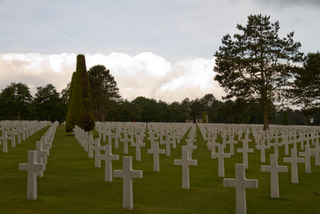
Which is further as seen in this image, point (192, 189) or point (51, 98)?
point (51, 98)

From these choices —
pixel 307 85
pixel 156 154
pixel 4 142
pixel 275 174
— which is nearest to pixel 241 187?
pixel 275 174

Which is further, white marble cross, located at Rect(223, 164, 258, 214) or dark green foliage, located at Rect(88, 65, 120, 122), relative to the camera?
dark green foliage, located at Rect(88, 65, 120, 122)

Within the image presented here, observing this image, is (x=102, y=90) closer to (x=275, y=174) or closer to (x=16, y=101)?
(x=16, y=101)

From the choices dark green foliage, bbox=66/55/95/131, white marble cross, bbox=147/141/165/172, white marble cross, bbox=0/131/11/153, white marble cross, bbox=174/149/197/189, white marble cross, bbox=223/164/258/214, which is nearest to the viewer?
white marble cross, bbox=223/164/258/214

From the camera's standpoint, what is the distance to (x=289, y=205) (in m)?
5.69

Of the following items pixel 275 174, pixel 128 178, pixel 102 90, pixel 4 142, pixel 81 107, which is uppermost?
pixel 102 90

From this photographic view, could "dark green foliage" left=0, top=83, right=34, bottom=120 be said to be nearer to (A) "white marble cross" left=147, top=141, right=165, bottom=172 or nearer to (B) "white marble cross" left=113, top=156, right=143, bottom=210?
(A) "white marble cross" left=147, top=141, right=165, bottom=172

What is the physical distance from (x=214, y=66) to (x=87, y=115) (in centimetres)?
1516

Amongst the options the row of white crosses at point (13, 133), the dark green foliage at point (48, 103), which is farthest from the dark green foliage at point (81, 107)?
the dark green foliage at point (48, 103)

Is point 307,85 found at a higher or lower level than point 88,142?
higher

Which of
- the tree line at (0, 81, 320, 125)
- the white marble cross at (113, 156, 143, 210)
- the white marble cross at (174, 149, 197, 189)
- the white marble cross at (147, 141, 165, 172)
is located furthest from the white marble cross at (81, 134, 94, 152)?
the tree line at (0, 81, 320, 125)

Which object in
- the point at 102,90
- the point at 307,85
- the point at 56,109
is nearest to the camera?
the point at 307,85

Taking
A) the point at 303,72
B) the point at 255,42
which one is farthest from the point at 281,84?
the point at 255,42

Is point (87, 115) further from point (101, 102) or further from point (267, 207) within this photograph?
point (101, 102)
